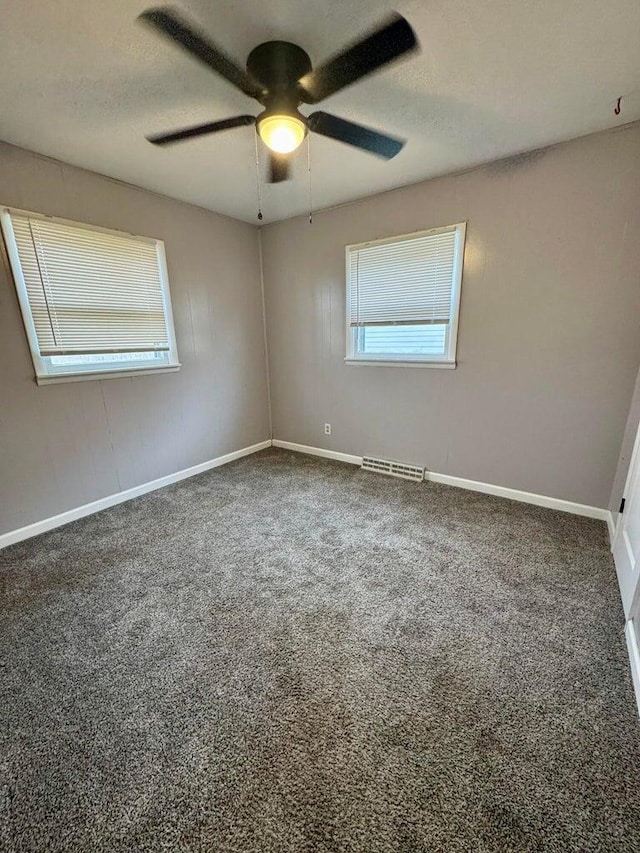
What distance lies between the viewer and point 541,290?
2395 mm

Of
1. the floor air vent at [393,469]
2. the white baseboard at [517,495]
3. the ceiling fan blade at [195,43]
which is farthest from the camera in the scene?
the floor air vent at [393,469]

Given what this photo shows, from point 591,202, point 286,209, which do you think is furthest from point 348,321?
point 591,202

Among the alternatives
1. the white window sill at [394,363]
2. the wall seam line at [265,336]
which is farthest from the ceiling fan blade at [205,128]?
the wall seam line at [265,336]

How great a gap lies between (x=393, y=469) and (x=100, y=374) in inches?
102

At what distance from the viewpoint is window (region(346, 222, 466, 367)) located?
275cm

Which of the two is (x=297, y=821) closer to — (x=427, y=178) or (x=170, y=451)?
(x=170, y=451)

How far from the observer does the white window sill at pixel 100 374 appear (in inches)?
94.6

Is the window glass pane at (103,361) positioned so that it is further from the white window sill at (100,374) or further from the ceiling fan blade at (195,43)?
the ceiling fan blade at (195,43)

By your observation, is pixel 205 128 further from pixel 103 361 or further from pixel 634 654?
pixel 634 654

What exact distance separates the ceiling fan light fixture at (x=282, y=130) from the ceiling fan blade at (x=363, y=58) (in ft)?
0.48

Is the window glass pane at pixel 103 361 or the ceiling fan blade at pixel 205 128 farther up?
the ceiling fan blade at pixel 205 128

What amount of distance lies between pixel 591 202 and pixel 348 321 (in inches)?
73.7

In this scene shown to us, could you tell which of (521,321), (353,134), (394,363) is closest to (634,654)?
(521,321)

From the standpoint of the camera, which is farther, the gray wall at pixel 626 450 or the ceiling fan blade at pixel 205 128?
the gray wall at pixel 626 450
